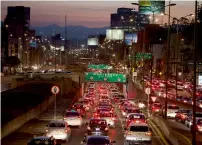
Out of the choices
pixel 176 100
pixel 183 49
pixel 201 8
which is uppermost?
pixel 201 8

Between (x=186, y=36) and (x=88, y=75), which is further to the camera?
(x=186, y=36)

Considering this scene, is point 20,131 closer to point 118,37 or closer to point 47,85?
point 47,85

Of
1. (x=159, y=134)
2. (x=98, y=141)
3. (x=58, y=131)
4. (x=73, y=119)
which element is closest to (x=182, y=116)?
(x=159, y=134)

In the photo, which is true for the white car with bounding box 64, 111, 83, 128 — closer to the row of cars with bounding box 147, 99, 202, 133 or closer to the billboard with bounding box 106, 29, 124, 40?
the row of cars with bounding box 147, 99, 202, 133

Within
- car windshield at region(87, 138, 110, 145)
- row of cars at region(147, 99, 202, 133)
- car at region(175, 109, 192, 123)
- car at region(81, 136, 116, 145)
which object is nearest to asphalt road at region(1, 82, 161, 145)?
row of cars at region(147, 99, 202, 133)

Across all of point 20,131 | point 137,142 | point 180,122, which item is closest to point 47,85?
point 180,122

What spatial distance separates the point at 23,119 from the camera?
45938mm

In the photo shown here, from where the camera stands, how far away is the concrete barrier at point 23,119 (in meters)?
36.5

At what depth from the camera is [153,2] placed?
103875mm

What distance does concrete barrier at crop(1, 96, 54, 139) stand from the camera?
3648 cm

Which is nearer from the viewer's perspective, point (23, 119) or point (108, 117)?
point (108, 117)

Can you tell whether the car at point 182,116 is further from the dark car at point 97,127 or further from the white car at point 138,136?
the white car at point 138,136

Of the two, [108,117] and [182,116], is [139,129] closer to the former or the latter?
[108,117]

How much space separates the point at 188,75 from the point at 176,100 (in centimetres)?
5435
